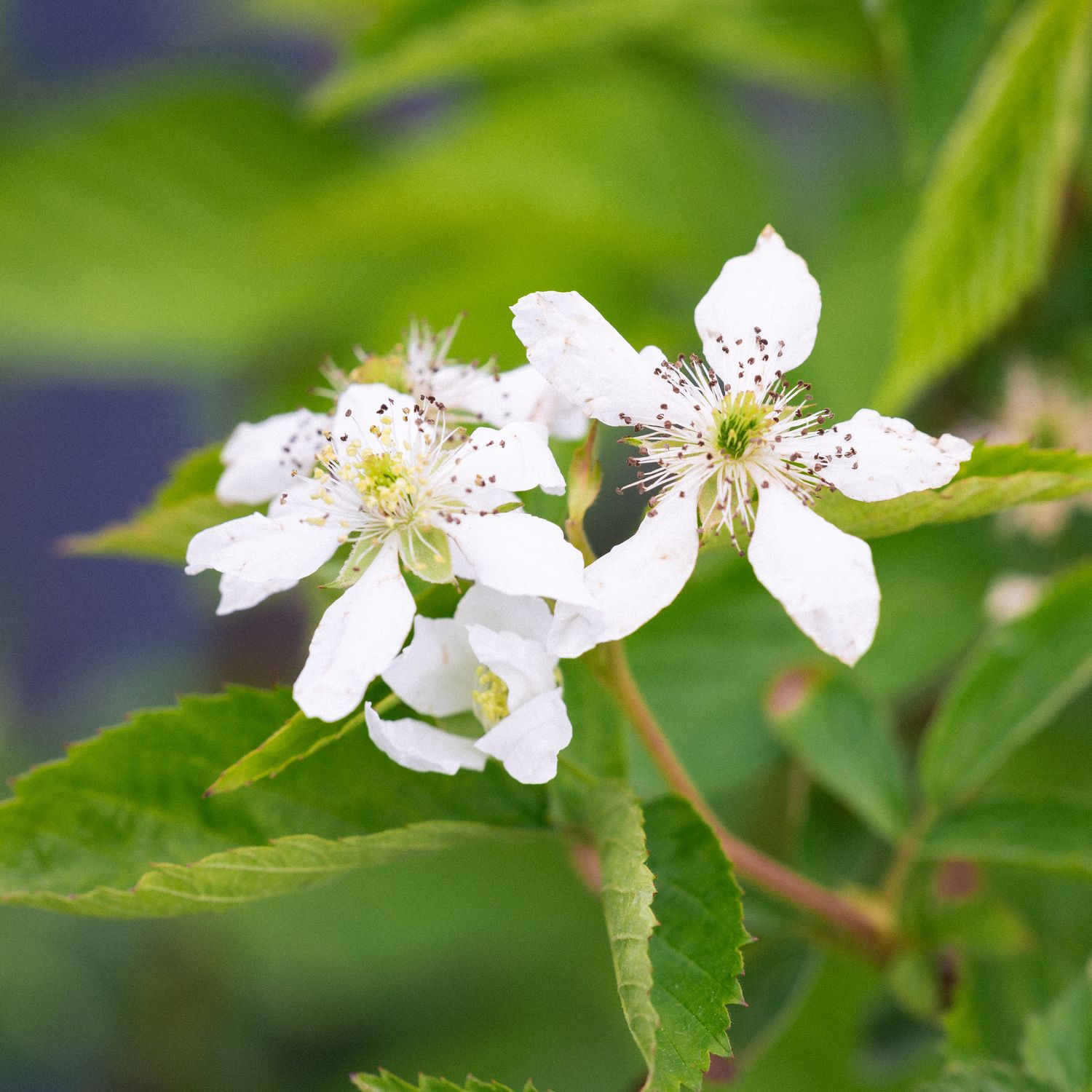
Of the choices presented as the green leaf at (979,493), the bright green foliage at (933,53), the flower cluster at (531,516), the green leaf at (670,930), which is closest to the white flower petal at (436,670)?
the flower cluster at (531,516)

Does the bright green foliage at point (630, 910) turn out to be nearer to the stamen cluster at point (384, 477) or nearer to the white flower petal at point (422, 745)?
the white flower petal at point (422, 745)

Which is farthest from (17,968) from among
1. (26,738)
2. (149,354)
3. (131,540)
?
(131,540)

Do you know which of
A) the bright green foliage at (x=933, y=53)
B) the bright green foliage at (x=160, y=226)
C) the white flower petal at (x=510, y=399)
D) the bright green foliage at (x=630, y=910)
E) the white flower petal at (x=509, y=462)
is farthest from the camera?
the bright green foliage at (x=160, y=226)

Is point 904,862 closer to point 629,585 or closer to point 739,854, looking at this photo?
point 739,854

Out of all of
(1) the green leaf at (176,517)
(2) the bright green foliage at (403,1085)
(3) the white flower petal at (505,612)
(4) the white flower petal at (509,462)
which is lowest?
(2) the bright green foliage at (403,1085)

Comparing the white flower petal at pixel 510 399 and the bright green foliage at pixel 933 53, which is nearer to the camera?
the white flower petal at pixel 510 399

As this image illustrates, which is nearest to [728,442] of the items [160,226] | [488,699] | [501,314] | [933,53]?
[488,699]
